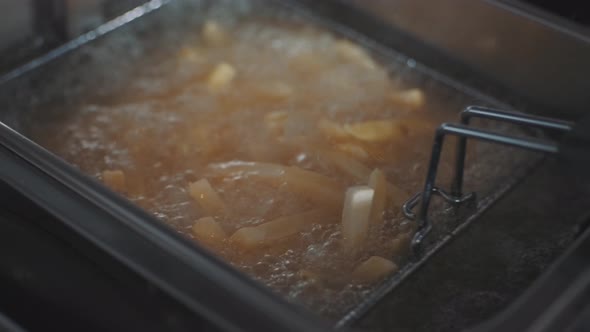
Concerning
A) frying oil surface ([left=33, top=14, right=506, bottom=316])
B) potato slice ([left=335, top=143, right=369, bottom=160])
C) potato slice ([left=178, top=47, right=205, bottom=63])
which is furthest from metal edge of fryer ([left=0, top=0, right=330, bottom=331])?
potato slice ([left=178, top=47, right=205, bottom=63])

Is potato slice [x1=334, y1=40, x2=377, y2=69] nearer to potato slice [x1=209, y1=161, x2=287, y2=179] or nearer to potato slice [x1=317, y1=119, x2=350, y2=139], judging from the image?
potato slice [x1=317, y1=119, x2=350, y2=139]

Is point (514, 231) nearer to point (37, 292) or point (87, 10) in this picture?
point (37, 292)

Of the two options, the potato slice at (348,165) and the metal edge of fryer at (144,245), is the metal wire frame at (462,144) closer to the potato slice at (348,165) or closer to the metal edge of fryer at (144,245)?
the potato slice at (348,165)

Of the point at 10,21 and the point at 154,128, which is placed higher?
the point at 10,21

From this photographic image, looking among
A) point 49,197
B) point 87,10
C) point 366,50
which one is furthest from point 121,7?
point 49,197

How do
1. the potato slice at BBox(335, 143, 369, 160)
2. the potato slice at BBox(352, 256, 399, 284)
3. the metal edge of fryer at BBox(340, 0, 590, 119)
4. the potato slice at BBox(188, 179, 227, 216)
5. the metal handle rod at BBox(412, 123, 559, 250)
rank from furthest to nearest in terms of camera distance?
the metal edge of fryer at BBox(340, 0, 590, 119) → the potato slice at BBox(335, 143, 369, 160) → the potato slice at BBox(188, 179, 227, 216) → the potato slice at BBox(352, 256, 399, 284) → the metal handle rod at BBox(412, 123, 559, 250)
